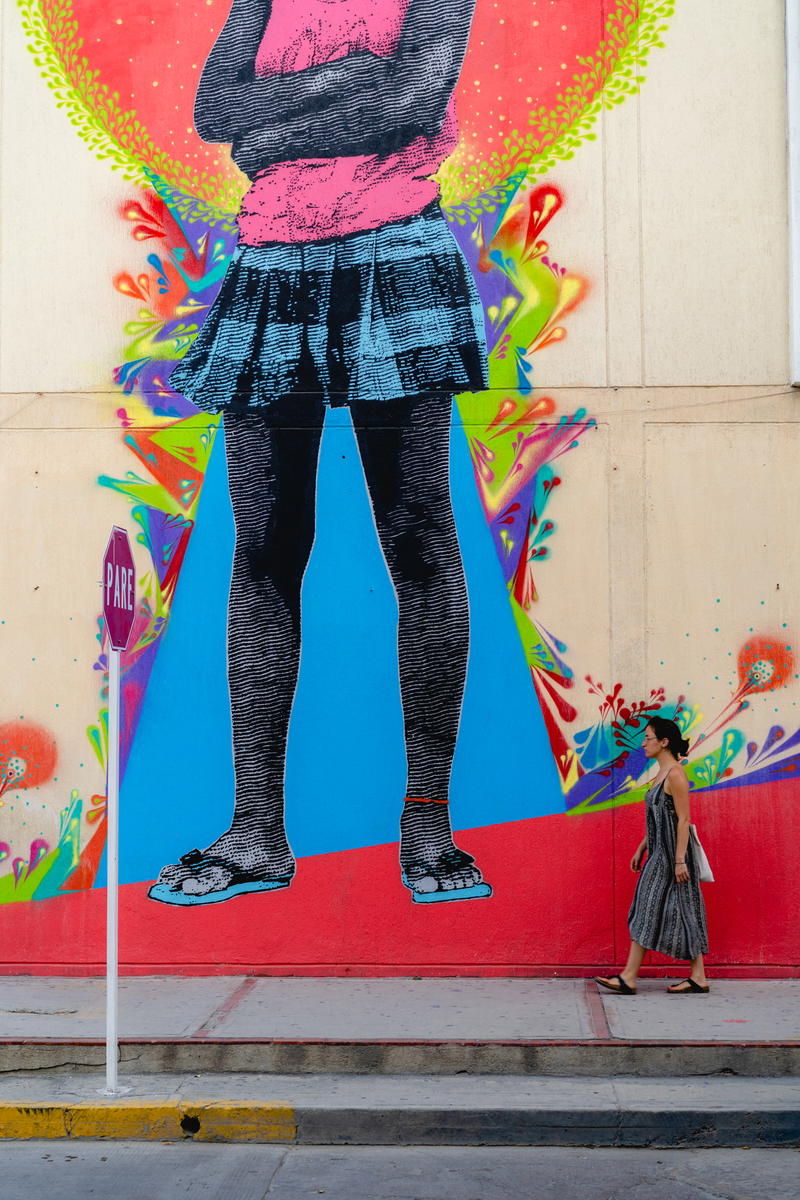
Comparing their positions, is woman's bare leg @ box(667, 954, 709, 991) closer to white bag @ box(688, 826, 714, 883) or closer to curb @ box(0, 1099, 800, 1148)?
white bag @ box(688, 826, 714, 883)

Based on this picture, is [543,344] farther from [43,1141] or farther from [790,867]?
[43,1141]

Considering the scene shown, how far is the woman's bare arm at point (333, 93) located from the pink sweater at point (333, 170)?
0.24 ft

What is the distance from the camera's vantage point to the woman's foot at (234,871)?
28.0ft

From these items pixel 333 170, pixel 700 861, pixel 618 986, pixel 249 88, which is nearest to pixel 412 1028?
pixel 618 986

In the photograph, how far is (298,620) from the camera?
8703 millimetres

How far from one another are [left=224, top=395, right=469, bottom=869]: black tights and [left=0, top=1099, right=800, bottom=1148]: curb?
2.59 m

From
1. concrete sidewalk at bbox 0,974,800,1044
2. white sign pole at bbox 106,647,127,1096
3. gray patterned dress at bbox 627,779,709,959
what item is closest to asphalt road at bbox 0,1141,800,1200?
white sign pole at bbox 106,647,127,1096

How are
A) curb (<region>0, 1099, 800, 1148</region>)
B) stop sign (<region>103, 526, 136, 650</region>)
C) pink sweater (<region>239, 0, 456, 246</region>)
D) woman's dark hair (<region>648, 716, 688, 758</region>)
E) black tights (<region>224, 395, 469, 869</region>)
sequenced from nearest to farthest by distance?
1. curb (<region>0, 1099, 800, 1148</region>)
2. stop sign (<region>103, 526, 136, 650</region>)
3. woman's dark hair (<region>648, 716, 688, 758</region>)
4. black tights (<region>224, 395, 469, 869</region>)
5. pink sweater (<region>239, 0, 456, 246</region>)

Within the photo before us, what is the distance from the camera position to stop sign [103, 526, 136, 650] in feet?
21.5

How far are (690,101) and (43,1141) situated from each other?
758cm

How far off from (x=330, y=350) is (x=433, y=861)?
3.57m

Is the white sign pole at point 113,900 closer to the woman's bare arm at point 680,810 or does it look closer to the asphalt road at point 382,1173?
the asphalt road at point 382,1173

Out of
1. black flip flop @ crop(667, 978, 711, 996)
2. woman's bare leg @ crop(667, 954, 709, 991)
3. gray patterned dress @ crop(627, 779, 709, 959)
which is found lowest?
black flip flop @ crop(667, 978, 711, 996)

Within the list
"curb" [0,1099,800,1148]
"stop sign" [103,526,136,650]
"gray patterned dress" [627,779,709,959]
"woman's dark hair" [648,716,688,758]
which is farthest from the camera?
"woman's dark hair" [648,716,688,758]
